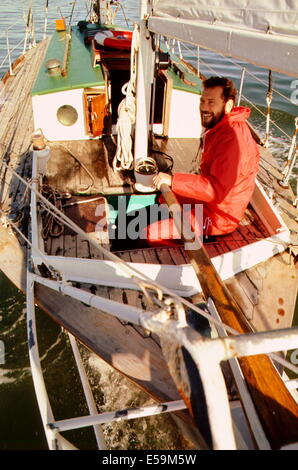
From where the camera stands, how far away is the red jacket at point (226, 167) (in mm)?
3041

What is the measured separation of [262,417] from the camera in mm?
1564

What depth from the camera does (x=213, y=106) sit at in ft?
10.5

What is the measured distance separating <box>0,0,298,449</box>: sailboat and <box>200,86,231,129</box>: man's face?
472 millimetres

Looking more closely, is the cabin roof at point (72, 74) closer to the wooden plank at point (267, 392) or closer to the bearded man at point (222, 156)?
the bearded man at point (222, 156)

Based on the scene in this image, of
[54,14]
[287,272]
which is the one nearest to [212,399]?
[287,272]

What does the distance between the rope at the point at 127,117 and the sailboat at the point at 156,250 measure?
0.02 m

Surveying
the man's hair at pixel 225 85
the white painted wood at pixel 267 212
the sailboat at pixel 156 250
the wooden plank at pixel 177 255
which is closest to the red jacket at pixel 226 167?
the man's hair at pixel 225 85

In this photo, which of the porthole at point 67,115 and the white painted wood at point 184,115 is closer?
the porthole at point 67,115

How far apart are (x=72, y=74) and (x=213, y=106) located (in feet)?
16.3

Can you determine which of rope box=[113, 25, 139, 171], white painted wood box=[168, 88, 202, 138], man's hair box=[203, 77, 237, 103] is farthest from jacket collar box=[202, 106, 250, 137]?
white painted wood box=[168, 88, 202, 138]

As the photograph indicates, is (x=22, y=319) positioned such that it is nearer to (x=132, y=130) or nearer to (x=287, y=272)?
(x=132, y=130)

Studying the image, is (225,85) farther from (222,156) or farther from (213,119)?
(222,156)

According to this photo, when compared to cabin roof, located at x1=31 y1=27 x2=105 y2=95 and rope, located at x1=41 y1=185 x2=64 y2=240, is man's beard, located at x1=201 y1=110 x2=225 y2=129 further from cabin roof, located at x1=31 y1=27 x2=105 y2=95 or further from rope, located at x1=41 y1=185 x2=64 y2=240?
cabin roof, located at x1=31 y1=27 x2=105 y2=95

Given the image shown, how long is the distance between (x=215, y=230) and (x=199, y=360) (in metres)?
2.65
